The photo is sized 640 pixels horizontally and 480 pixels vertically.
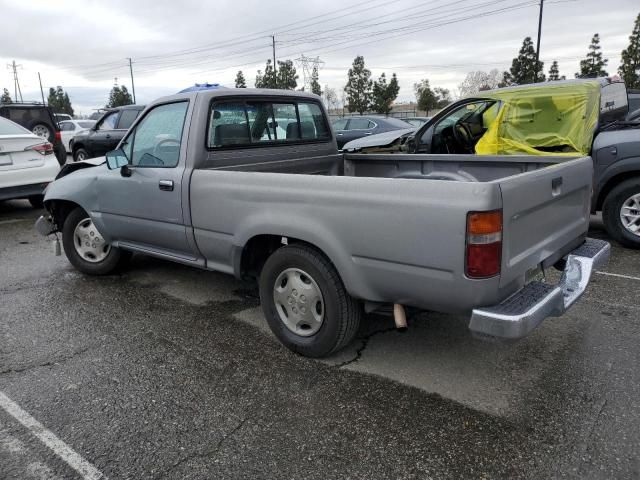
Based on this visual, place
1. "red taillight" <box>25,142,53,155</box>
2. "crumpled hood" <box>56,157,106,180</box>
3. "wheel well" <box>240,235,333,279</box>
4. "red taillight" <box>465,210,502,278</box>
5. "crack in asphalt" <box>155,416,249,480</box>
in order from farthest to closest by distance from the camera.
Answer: "red taillight" <box>25,142,53,155</box>, "crumpled hood" <box>56,157,106,180</box>, "wheel well" <box>240,235,333,279</box>, "red taillight" <box>465,210,502,278</box>, "crack in asphalt" <box>155,416,249,480</box>

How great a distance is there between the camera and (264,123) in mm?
4500

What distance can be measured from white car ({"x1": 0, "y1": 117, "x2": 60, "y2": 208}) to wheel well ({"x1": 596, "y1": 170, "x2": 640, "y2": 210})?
7.98 m

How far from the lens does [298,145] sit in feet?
15.8

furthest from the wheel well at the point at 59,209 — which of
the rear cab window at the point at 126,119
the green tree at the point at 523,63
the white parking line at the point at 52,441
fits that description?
the green tree at the point at 523,63

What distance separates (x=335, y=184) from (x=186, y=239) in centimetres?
160

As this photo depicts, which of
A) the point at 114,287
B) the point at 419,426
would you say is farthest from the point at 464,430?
the point at 114,287

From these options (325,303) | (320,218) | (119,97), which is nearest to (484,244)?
(320,218)

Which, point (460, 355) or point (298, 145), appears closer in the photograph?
point (460, 355)

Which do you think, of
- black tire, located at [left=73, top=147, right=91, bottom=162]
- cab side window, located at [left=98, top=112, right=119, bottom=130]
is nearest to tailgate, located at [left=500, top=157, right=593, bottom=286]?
cab side window, located at [left=98, top=112, right=119, bottom=130]

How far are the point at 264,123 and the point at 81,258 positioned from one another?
252 cm

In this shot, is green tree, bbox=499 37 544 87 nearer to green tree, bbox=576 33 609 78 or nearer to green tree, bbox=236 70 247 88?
green tree, bbox=576 33 609 78

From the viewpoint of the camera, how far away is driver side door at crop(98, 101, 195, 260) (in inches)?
161

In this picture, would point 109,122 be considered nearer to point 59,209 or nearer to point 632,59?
point 59,209

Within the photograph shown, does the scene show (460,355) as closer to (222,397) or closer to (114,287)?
(222,397)
